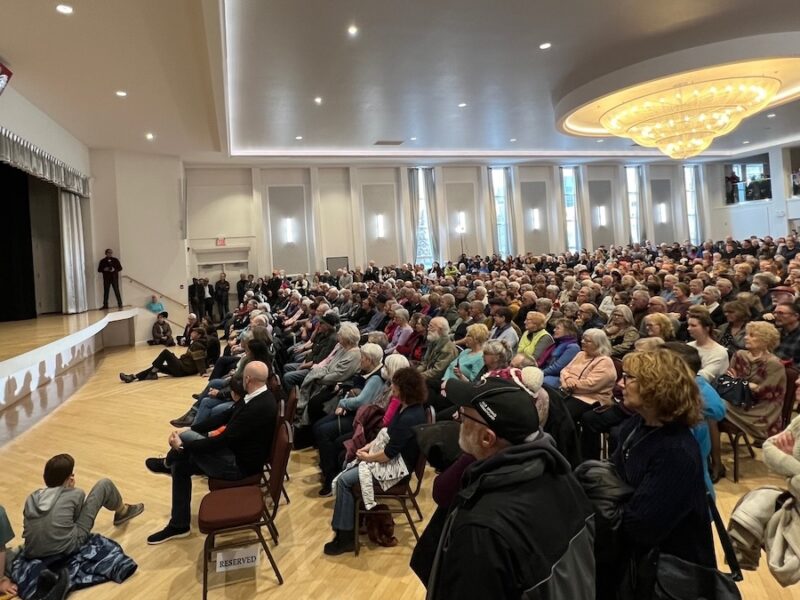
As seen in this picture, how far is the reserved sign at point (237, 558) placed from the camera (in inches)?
117

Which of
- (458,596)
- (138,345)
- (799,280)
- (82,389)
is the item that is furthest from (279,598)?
(138,345)

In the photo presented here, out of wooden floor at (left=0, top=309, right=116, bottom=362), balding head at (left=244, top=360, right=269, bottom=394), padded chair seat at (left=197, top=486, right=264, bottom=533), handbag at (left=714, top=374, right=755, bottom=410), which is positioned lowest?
padded chair seat at (left=197, top=486, right=264, bottom=533)

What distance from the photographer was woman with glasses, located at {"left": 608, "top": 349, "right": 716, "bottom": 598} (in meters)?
1.45

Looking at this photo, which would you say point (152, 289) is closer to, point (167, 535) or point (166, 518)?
point (166, 518)

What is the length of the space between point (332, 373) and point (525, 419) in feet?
11.6

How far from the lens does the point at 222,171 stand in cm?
1658

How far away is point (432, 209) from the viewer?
18984 millimetres

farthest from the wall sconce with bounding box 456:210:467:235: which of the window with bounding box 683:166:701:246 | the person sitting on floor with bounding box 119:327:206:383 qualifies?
the person sitting on floor with bounding box 119:327:206:383

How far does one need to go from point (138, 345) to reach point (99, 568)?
11701 mm

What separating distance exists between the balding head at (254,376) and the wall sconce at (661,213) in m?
22.6

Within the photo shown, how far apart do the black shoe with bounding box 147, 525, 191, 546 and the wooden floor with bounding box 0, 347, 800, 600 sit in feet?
0.16

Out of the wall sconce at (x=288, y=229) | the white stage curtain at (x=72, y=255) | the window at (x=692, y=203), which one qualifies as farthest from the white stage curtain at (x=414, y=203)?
the window at (x=692, y=203)

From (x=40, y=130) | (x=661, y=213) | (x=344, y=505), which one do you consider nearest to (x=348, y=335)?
(x=344, y=505)

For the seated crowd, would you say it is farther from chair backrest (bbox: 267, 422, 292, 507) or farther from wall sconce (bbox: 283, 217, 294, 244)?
wall sconce (bbox: 283, 217, 294, 244)
